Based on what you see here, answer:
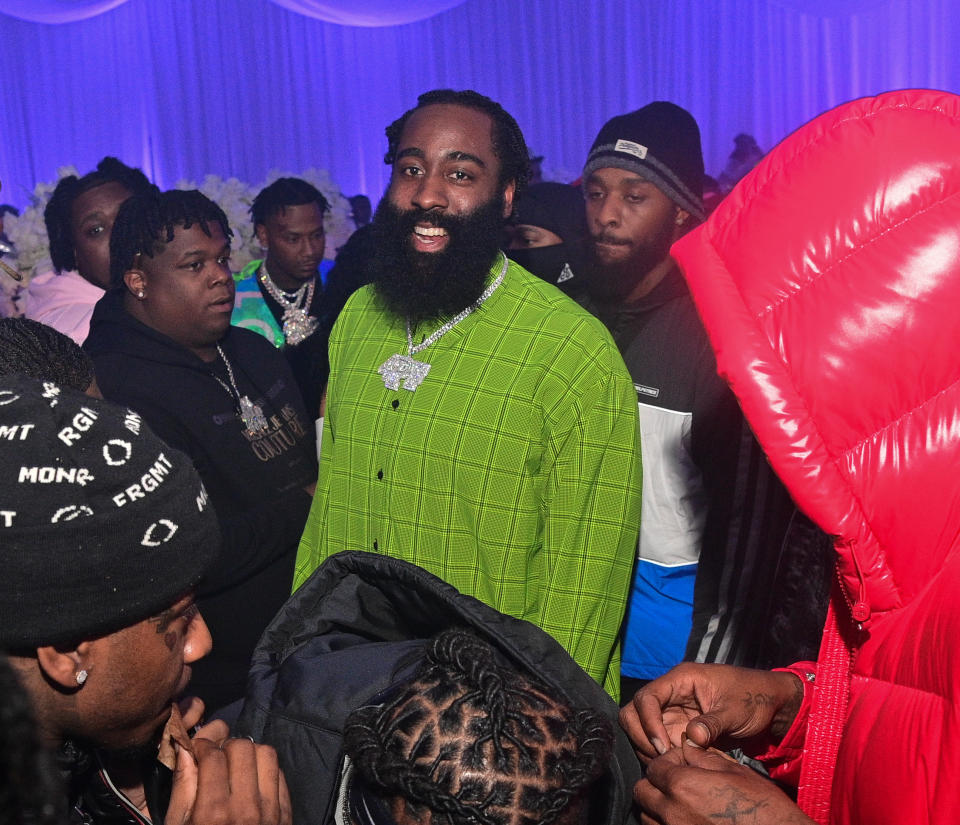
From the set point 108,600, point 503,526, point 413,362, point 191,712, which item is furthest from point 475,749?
point 413,362

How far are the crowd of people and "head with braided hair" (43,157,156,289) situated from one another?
3.41ft

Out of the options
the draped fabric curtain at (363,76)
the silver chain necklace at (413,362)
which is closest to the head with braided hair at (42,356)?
the silver chain necklace at (413,362)

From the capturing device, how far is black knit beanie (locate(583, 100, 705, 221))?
3.21 m

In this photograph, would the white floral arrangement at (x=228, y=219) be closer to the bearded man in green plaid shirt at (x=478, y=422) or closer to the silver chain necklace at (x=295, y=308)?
the silver chain necklace at (x=295, y=308)

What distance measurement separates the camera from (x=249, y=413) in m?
2.83

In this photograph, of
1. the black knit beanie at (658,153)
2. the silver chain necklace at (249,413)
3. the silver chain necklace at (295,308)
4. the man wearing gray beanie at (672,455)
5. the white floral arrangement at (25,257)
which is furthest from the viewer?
the white floral arrangement at (25,257)

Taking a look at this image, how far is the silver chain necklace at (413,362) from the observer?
2377 mm

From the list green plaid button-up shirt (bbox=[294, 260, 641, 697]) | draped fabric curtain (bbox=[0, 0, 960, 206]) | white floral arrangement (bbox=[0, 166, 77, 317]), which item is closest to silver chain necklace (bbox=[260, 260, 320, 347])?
white floral arrangement (bbox=[0, 166, 77, 317])

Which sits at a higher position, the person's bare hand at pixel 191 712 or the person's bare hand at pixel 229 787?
the person's bare hand at pixel 229 787

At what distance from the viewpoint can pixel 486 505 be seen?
2201mm

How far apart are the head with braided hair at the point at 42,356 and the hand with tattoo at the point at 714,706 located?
146 centimetres

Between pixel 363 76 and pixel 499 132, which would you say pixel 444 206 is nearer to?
pixel 499 132

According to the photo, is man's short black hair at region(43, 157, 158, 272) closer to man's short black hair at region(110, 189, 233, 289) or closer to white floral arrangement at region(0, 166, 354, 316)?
white floral arrangement at region(0, 166, 354, 316)

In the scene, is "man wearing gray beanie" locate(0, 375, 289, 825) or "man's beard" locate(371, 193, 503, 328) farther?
"man's beard" locate(371, 193, 503, 328)
